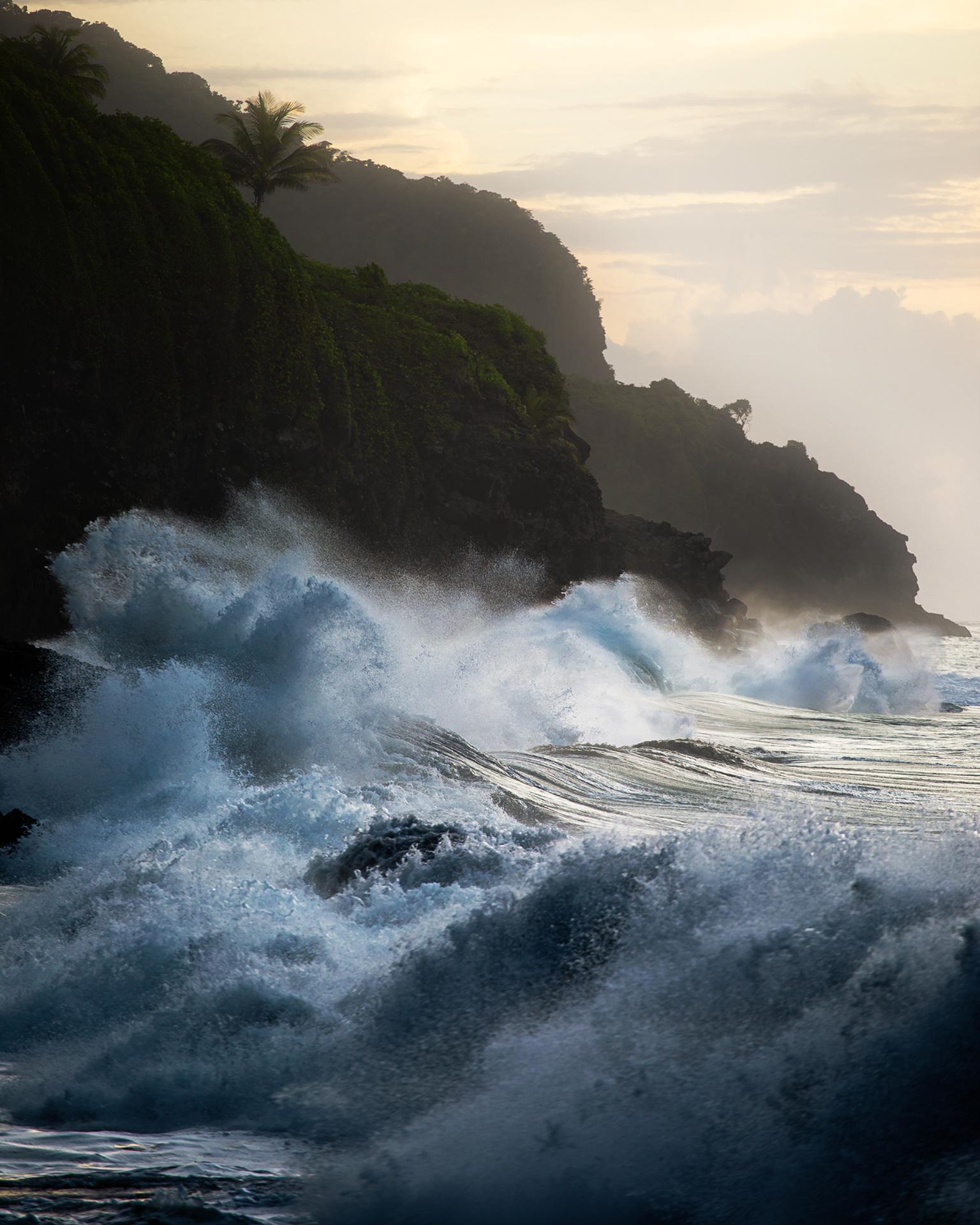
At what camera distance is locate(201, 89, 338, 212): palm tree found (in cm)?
3203

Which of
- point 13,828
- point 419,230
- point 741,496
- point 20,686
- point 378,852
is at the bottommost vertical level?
point 13,828

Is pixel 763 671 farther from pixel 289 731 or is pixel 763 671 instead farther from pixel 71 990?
pixel 71 990

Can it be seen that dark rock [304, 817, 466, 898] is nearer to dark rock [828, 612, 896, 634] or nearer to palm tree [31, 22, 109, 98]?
palm tree [31, 22, 109, 98]

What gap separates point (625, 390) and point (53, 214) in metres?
57.8

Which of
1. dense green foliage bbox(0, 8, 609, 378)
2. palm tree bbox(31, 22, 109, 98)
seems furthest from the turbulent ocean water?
dense green foliage bbox(0, 8, 609, 378)

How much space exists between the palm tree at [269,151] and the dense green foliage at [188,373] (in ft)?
9.83

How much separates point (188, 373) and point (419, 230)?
6209 cm

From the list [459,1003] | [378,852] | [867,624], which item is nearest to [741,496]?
[867,624]

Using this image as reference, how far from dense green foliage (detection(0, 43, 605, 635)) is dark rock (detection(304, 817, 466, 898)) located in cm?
1542

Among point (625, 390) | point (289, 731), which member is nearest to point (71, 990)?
point (289, 731)

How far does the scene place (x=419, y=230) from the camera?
3196 inches

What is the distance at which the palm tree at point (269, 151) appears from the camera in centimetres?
3203

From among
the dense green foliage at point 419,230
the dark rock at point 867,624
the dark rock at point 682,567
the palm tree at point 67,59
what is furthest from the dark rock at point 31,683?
the dense green foliage at point 419,230

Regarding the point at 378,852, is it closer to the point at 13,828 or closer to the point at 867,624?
the point at 13,828
